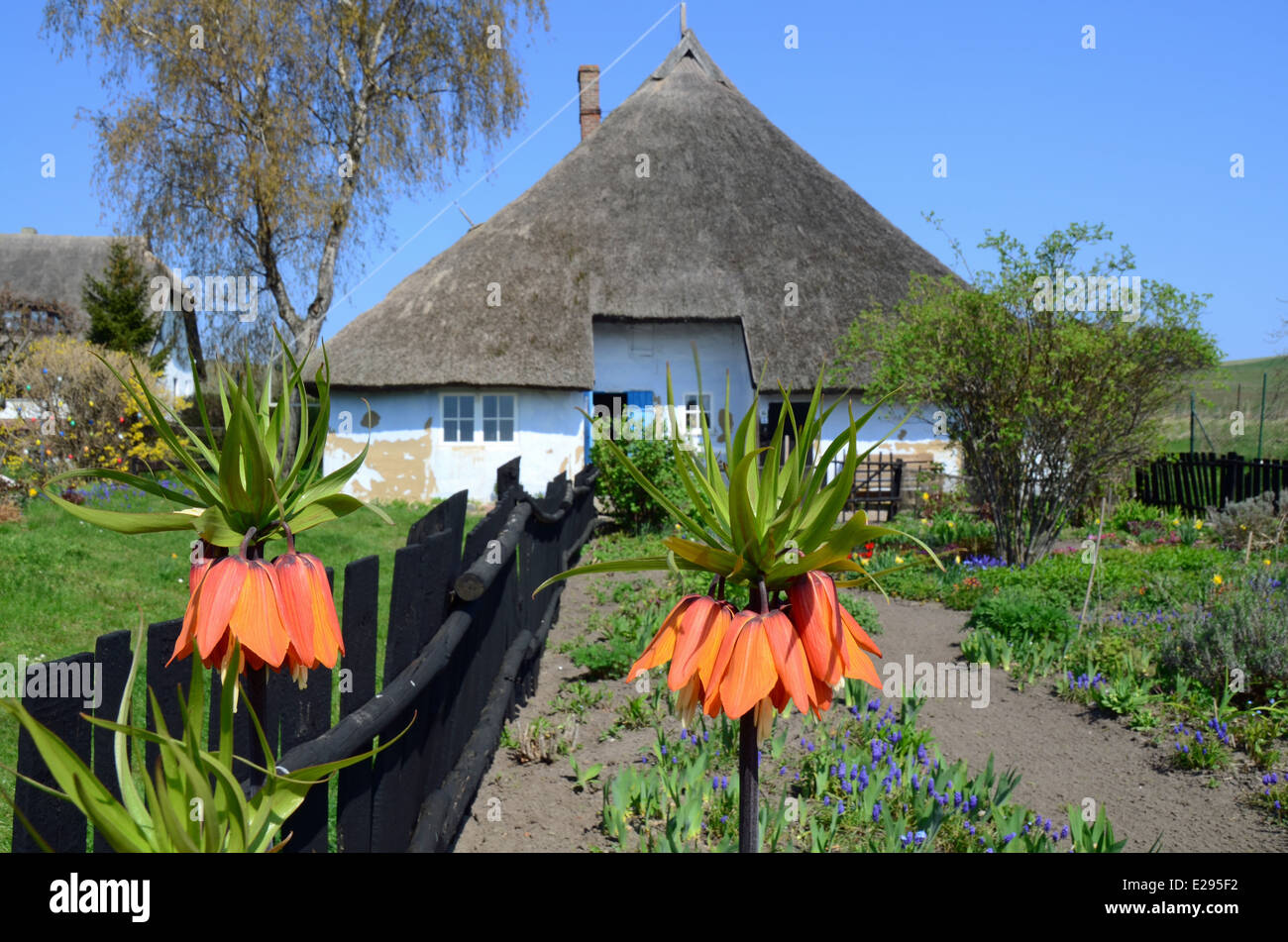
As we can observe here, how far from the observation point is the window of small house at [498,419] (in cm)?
1752

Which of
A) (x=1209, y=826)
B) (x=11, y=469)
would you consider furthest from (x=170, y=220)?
(x=1209, y=826)

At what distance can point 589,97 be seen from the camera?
2416 centimetres

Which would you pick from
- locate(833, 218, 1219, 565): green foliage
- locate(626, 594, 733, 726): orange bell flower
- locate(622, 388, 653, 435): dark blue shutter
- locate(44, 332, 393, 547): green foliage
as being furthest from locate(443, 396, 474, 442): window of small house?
locate(626, 594, 733, 726): orange bell flower

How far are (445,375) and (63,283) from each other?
104ft

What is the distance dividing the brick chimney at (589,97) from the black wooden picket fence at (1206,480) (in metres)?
14.9

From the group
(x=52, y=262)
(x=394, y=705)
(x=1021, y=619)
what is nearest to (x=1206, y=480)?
(x=1021, y=619)

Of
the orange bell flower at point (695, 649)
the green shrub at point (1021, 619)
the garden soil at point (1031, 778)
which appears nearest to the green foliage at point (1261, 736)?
the garden soil at point (1031, 778)

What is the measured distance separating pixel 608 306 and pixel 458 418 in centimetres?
343

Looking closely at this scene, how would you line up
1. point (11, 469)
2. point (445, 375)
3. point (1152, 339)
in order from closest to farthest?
point (1152, 339) → point (11, 469) → point (445, 375)

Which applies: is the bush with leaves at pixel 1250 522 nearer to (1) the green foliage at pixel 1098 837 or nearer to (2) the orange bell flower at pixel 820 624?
(1) the green foliage at pixel 1098 837
